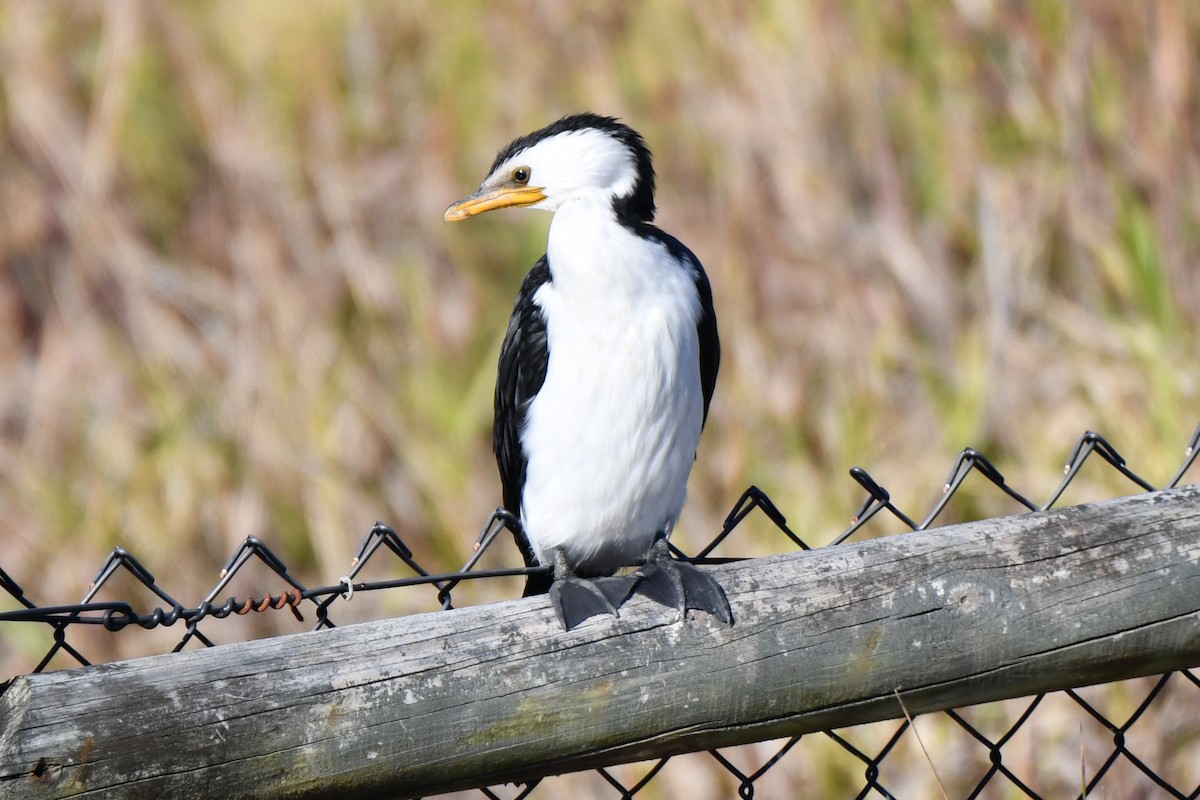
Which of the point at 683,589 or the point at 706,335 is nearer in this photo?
the point at 683,589

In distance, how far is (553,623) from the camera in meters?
1.30

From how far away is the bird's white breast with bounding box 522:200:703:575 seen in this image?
88.3 inches

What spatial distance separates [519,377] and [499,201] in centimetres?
33

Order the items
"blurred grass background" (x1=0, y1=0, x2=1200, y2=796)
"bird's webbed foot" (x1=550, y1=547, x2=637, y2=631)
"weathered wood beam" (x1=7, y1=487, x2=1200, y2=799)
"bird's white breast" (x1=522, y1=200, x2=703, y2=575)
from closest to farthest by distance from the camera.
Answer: "weathered wood beam" (x1=7, y1=487, x2=1200, y2=799) → "bird's webbed foot" (x1=550, y1=547, x2=637, y2=631) → "bird's white breast" (x1=522, y1=200, x2=703, y2=575) → "blurred grass background" (x1=0, y1=0, x2=1200, y2=796)

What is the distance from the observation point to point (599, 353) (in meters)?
2.25

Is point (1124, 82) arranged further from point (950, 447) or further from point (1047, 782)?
point (1047, 782)

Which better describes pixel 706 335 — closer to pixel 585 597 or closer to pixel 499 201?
pixel 499 201

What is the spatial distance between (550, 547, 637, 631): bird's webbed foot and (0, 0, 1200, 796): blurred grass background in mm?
1981

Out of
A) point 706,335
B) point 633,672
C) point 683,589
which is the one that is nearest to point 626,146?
point 706,335

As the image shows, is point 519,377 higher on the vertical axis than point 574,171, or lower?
lower

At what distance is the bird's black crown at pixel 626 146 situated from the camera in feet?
7.81

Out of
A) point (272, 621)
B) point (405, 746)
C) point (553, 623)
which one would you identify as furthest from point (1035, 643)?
point (272, 621)

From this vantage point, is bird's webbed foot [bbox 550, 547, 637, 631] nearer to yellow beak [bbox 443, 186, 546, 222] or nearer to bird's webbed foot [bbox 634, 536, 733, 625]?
bird's webbed foot [bbox 634, 536, 733, 625]

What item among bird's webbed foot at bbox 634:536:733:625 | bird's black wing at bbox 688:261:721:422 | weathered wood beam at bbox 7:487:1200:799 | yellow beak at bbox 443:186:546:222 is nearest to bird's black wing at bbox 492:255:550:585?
yellow beak at bbox 443:186:546:222
